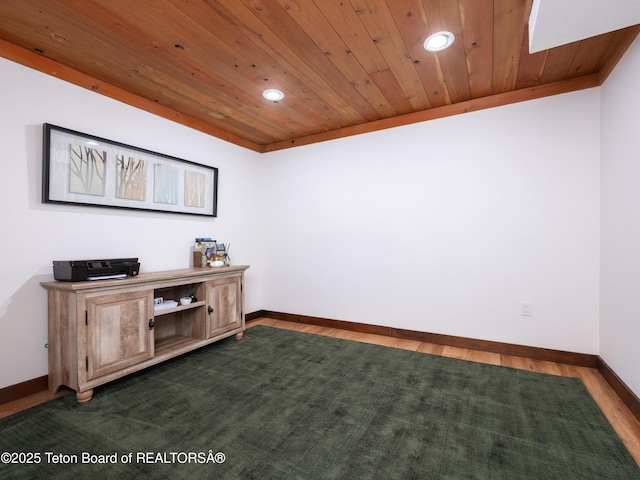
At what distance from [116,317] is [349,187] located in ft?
8.61

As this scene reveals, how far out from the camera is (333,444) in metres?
1.58

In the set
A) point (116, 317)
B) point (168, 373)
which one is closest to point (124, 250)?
point (116, 317)

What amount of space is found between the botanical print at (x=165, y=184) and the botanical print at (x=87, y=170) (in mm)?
463

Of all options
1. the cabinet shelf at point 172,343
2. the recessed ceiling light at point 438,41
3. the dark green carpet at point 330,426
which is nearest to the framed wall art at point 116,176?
the cabinet shelf at point 172,343

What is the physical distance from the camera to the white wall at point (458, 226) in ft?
8.28

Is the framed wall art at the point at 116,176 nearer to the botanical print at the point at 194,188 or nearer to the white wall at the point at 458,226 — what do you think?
the botanical print at the point at 194,188

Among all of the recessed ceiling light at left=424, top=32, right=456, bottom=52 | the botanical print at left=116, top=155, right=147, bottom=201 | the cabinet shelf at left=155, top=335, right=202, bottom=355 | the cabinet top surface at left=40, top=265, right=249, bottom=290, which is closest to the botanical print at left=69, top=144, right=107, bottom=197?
the botanical print at left=116, top=155, right=147, bottom=201

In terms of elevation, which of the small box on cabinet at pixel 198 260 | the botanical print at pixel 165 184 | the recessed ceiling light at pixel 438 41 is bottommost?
the small box on cabinet at pixel 198 260

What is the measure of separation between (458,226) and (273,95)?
220 cm

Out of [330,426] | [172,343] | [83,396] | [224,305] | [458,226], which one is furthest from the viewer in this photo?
[224,305]

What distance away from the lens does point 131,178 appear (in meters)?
2.68

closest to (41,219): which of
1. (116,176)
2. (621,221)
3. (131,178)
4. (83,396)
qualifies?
(116,176)

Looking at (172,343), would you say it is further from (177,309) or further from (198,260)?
(198,260)

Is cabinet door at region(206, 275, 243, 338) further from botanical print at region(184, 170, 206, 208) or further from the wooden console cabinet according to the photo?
botanical print at region(184, 170, 206, 208)
